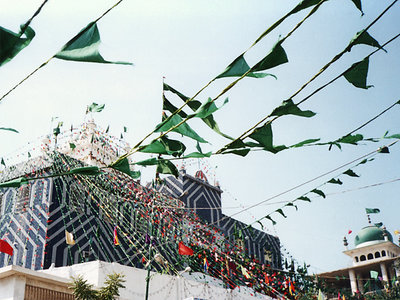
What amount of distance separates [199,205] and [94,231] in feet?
23.4

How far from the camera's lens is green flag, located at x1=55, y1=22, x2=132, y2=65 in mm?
2588

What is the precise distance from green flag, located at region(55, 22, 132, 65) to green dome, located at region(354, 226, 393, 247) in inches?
1533

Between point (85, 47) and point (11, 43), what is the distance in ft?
1.33

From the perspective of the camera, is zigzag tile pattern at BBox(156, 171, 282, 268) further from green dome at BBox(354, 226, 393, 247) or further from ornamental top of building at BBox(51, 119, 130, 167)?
green dome at BBox(354, 226, 393, 247)

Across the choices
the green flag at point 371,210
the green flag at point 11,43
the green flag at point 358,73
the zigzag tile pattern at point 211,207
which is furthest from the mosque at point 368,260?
the green flag at point 11,43

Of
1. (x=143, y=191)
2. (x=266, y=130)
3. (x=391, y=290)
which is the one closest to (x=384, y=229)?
(x=391, y=290)

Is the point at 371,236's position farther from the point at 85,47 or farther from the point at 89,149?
the point at 85,47

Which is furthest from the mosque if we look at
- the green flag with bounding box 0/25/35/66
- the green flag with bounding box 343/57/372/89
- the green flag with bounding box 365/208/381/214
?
the green flag with bounding box 0/25/35/66

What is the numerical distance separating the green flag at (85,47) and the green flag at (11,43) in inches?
7.2

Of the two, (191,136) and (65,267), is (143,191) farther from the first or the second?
(191,136)

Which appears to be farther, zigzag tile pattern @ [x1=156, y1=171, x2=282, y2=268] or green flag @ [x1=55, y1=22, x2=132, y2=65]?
zigzag tile pattern @ [x1=156, y1=171, x2=282, y2=268]

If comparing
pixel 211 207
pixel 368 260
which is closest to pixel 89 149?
pixel 211 207

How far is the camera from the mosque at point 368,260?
3547 cm

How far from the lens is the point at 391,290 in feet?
91.6
